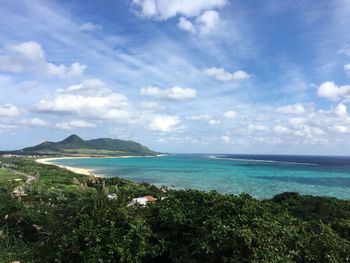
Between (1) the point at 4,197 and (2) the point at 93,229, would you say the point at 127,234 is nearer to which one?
(2) the point at 93,229

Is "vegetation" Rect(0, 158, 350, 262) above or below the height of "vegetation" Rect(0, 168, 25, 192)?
above

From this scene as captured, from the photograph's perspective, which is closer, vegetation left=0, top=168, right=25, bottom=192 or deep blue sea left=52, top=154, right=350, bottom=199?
vegetation left=0, top=168, right=25, bottom=192

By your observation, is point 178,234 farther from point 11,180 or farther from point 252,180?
point 252,180

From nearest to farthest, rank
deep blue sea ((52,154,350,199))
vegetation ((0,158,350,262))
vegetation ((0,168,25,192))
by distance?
vegetation ((0,158,350,262)), vegetation ((0,168,25,192)), deep blue sea ((52,154,350,199))

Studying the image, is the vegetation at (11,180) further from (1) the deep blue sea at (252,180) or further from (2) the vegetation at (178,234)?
(2) the vegetation at (178,234)

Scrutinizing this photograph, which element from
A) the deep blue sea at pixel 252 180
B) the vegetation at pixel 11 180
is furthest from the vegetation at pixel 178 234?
the deep blue sea at pixel 252 180

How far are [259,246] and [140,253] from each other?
2.60 m

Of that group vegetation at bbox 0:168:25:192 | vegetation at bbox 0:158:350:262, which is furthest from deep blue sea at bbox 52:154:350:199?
vegetation at bbox 0:158:350:262

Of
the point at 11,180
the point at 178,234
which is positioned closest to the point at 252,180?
the point at 11,180

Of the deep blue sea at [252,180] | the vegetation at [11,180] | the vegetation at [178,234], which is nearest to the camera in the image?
the vegetation at [178,234]

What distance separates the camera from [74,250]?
812 centimetres

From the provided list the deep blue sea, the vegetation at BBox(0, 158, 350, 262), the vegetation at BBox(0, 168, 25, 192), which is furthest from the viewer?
the deep blue sea

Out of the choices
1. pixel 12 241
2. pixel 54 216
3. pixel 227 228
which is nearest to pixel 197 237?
pixel 227 228

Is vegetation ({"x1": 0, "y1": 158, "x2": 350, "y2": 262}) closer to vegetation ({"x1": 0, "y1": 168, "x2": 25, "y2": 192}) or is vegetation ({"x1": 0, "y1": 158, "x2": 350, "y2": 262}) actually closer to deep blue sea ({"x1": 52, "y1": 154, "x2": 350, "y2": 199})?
vegetation ({"x1": 0, "y1": 168, "x2": 25, "y2": 192})
